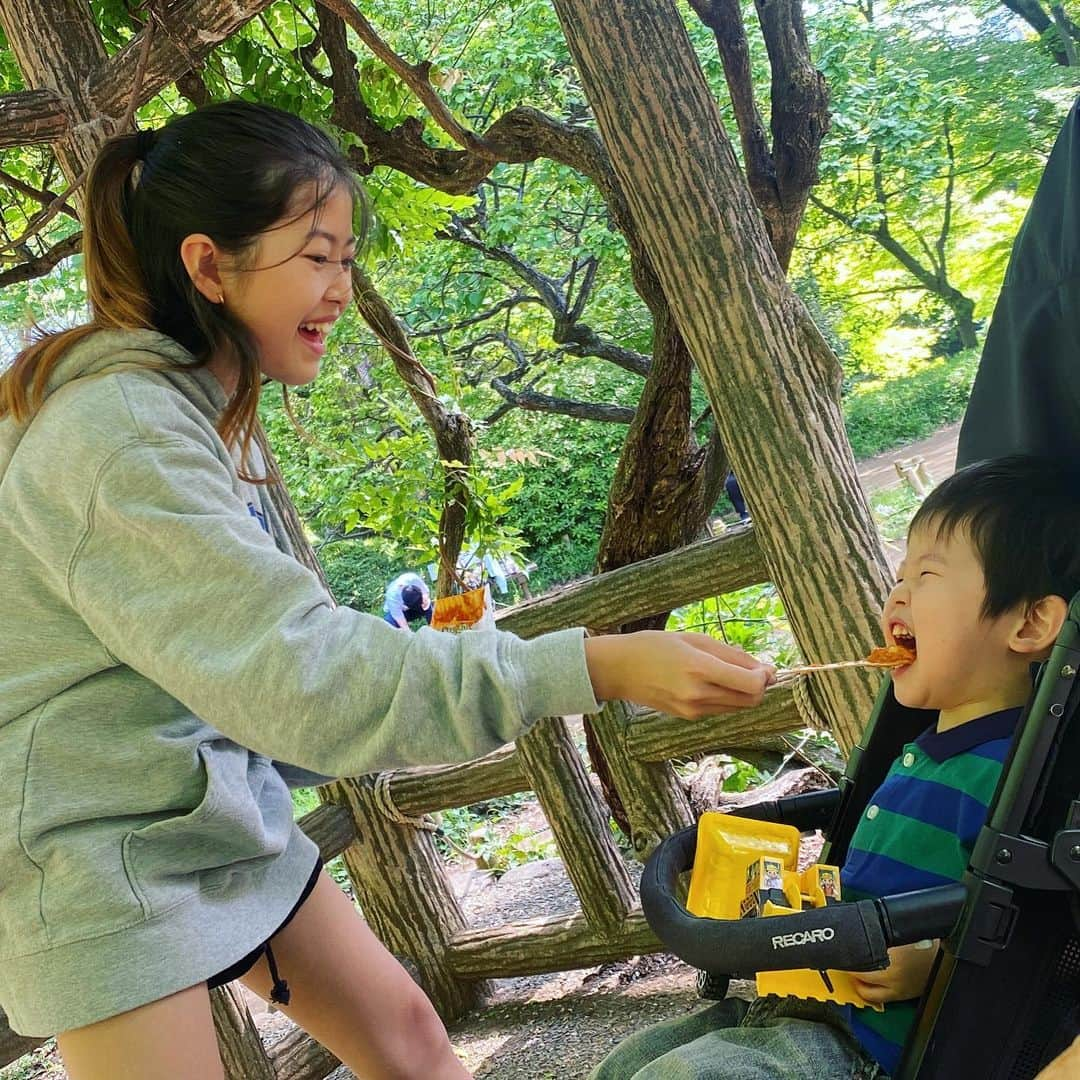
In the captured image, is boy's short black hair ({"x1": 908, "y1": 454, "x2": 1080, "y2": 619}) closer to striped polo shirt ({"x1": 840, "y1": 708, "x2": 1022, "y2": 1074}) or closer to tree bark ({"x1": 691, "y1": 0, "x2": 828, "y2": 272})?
striped polo shirt ({"x1": 840, "y1": 708, "x2": 1022, "y2": 1074})

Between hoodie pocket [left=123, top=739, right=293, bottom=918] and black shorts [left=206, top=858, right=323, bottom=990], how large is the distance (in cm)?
11

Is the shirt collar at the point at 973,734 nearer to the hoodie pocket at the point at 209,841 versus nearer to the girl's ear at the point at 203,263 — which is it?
the hoodie pocket at the point at 209,841

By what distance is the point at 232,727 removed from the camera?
115 cm

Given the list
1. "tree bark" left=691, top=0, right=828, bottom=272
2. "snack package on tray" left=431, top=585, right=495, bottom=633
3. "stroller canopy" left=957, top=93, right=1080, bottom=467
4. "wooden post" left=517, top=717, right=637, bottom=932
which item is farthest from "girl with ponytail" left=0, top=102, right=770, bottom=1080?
"tree bark" left=691, top=0, right=828, bottom=272

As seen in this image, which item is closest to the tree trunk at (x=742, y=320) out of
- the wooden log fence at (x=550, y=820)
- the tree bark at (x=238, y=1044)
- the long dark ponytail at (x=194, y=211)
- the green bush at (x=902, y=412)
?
the wooden log fence at (x=550, y=820)

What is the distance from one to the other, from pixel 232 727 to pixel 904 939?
2.26ft

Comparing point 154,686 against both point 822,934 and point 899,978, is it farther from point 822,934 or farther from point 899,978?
point 899,978

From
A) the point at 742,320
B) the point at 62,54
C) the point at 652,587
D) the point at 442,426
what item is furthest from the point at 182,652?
the point at 442,426

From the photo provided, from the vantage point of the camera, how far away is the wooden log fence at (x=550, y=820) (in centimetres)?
285

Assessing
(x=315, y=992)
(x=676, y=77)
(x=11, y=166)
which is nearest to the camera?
(x=315, y=992)

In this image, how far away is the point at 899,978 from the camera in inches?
47.7

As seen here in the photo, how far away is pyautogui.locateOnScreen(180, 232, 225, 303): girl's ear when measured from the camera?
143 centimetres

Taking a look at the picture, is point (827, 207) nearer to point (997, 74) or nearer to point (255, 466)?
point (997, 74)

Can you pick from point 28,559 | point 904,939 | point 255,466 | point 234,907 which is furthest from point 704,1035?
point 255,466
